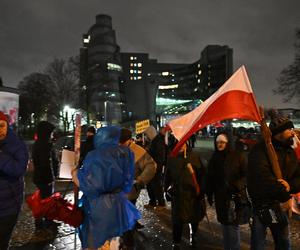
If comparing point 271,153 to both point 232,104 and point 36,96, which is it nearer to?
point 232,104

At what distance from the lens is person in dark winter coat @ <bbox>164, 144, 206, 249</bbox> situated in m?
5.45

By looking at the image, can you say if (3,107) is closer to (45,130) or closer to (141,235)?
(45,130)

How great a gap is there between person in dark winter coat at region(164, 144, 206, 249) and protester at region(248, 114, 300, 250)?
153cm

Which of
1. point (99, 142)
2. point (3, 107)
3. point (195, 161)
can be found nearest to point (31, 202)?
point (99, 142)

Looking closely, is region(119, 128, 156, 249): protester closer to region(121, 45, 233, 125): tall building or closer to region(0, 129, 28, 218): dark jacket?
region(0, 129, 28, 218): dark jacket

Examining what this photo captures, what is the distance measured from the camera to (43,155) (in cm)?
685

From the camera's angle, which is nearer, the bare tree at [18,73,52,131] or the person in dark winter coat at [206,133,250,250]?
the person in dark winter coat at [206,133,250,250]

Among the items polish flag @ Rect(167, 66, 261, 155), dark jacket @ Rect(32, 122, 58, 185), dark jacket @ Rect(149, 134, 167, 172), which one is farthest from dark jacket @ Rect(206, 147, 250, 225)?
dark jacket @ Rect(149, 134, 167, 172)

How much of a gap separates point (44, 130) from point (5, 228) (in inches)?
125

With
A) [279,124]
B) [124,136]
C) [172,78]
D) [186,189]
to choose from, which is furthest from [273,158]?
[172,78]

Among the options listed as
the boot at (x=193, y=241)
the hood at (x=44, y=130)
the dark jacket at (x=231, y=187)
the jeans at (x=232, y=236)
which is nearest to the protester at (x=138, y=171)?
the boot at (x=193, y=241)

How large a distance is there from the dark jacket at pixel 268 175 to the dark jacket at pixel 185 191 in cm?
155

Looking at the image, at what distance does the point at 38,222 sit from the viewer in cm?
698

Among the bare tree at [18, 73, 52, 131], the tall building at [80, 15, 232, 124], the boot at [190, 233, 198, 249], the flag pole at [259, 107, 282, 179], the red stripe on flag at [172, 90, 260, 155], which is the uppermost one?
the tall building at [80, 15, 232, 124]
